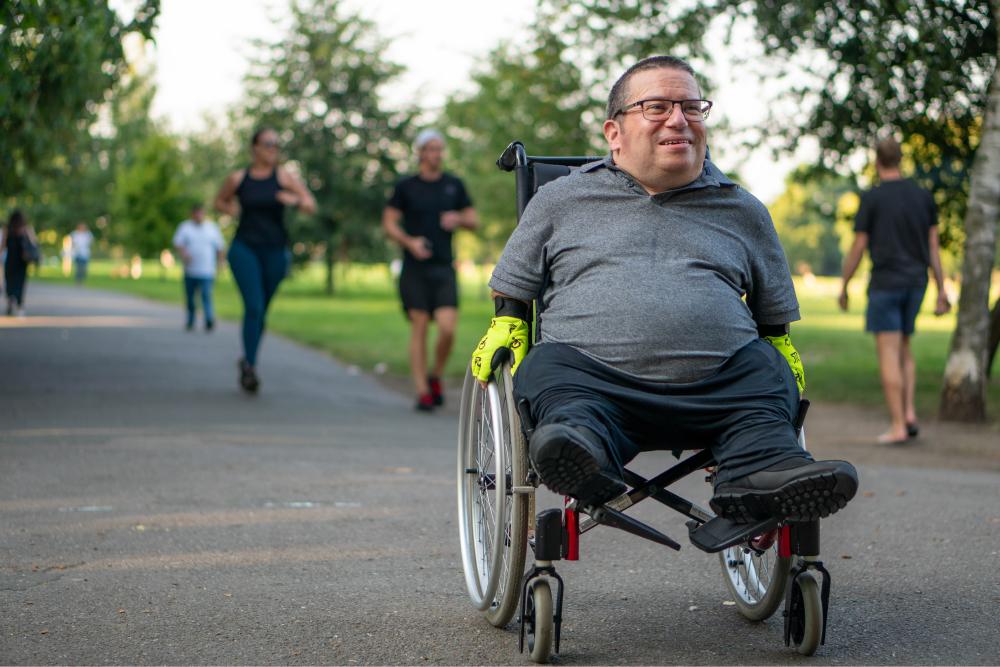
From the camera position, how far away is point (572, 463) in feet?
11.2

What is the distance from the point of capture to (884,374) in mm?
8945

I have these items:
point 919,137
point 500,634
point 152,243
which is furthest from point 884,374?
point 152,243

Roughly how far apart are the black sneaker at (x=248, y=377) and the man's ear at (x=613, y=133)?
280 inches

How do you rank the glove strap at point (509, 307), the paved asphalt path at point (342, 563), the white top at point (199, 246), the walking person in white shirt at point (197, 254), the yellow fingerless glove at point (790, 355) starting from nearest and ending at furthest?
the paved asphalt path at point (342, 563) < the yellow fingerless glove at point (790, 355) < the glove strap at point (509, 307) < the walking person in white shirt at point (197, 254) < the white top at point (199, 246)

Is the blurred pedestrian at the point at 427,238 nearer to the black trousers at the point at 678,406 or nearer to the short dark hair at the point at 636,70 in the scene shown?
the short dark hair at the point at 636,70

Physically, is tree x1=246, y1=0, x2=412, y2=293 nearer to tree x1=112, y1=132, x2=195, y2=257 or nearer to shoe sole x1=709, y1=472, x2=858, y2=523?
tree x1=112, y1=132, x2=195, y2=257

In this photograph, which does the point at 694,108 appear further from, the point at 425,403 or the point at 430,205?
the point at 425,403

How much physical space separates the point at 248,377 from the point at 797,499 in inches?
316

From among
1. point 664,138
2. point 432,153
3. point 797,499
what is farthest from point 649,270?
point 432,153

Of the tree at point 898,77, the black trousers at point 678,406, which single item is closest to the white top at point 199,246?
the tree at point 898,77

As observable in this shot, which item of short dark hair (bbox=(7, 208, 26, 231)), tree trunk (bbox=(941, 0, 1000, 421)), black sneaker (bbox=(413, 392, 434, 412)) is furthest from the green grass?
short dark hair (bbox=(7, 208, 26, 231))

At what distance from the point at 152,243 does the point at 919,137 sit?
44.8m

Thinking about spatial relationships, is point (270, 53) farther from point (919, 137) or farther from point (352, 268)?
point (919, 137)

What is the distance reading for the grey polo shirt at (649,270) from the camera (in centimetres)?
386
